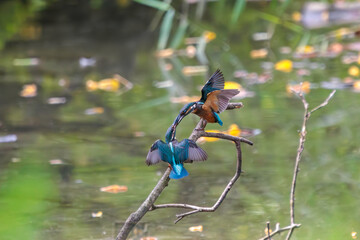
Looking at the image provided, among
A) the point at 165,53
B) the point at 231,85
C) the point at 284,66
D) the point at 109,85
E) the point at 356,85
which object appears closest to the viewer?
the point at 231,85

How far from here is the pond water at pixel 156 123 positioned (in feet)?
9.59

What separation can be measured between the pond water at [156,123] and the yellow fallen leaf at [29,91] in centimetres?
1

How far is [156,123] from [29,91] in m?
1.42

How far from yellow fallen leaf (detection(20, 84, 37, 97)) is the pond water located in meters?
0.01

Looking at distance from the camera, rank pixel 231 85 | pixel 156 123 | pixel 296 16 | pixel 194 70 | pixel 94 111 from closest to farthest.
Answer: pixel 156 123, pixel 94 111, pixel 231 85, pixel 194 70, pixel 296 16

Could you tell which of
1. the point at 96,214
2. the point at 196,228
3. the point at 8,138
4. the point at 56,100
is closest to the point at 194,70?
the point at 56,100

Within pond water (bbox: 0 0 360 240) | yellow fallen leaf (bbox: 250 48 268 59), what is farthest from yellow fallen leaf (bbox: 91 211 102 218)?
yellow fallen leaf (bbox: 250 48 268 59)

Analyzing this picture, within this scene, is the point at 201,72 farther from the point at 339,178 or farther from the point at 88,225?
the point at 88,225

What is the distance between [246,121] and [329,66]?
1.72 m

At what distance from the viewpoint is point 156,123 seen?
4.39 metres

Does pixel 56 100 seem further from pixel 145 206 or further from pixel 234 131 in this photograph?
pixel 145 206

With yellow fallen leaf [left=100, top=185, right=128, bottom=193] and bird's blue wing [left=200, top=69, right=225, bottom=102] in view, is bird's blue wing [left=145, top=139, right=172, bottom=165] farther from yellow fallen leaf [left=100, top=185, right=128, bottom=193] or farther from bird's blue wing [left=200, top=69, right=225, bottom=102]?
yellow fallen leaf [left=100, top=185, right=128, bottom=193]

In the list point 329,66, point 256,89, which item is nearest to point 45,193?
point 256,89

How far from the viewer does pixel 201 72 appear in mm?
5746
